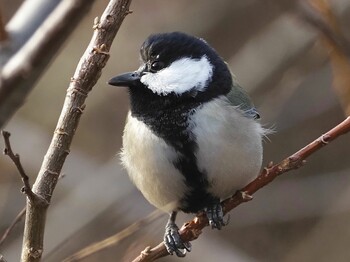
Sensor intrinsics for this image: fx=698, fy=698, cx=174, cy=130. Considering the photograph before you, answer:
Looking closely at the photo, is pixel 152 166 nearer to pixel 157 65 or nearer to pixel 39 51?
pixel 157 65

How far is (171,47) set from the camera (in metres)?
1.72

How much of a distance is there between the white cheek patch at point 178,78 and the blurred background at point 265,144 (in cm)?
77

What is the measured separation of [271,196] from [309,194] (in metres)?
0.25

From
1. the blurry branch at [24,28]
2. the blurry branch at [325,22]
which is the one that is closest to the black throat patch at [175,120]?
the blurry branch at [325,22]

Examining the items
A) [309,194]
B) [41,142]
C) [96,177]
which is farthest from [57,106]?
[309,194]

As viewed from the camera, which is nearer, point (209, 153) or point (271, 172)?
point (271, 172)

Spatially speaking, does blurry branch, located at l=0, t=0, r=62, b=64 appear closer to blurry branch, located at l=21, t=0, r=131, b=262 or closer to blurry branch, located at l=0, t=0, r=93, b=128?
blurry branch, located at l=0, t=0, r=93, b=128

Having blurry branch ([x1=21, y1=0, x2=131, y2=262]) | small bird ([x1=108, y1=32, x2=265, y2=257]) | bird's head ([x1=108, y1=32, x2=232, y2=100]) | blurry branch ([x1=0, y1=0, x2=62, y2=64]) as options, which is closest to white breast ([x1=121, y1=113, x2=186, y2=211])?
small bird ([x1=108, y1=32, x2=265, y2=257])

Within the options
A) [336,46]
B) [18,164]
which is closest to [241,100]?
[336,46]

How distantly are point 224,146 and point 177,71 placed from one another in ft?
0.72

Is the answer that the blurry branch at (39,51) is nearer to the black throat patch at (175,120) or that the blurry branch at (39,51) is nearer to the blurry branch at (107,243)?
the blurry branch at (107,243)

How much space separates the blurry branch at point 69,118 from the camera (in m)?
1.12

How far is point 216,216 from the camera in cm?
167

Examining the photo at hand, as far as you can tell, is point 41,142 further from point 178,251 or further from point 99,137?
point 178,251
